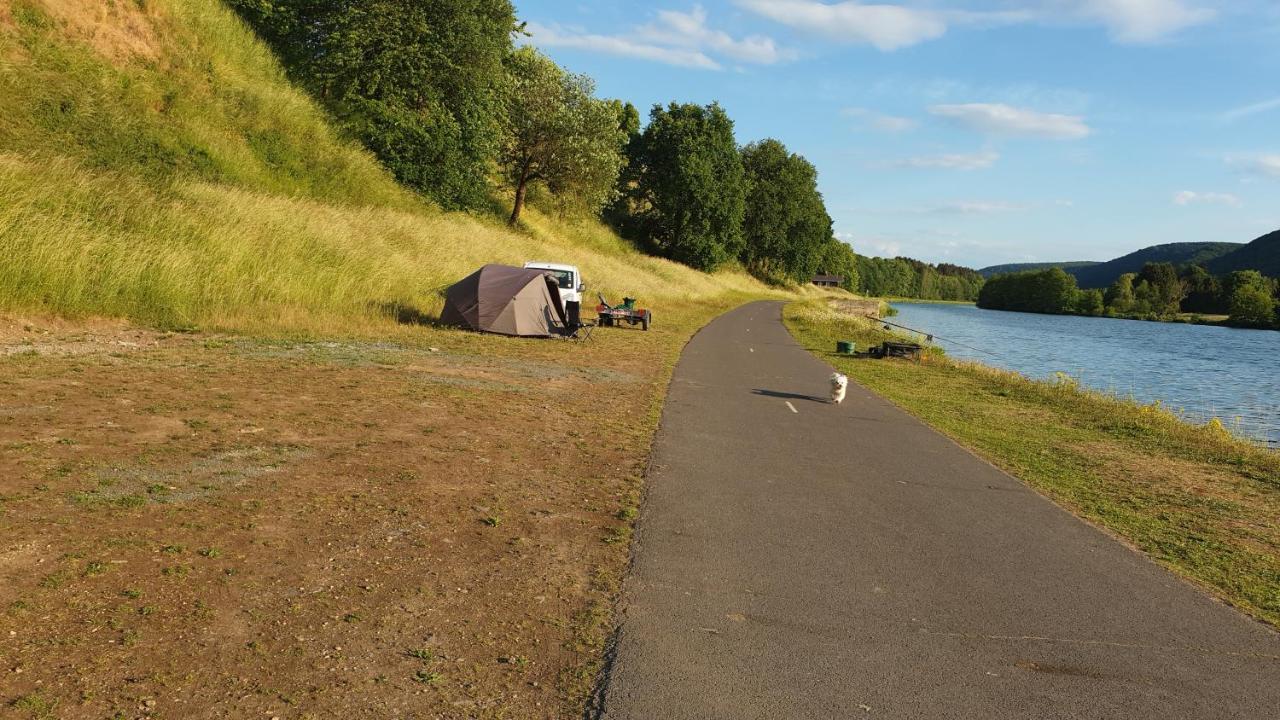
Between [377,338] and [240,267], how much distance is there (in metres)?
3.45

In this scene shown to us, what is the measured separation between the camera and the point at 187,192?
18969mm

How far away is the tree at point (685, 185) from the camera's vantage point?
72625 millimetres

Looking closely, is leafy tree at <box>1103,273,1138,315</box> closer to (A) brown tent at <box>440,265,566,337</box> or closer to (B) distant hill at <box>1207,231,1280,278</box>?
(B) distant hill at <box>1207,231,1280,278</box>

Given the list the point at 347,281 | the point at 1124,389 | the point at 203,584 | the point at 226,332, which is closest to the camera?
the point at 203,584

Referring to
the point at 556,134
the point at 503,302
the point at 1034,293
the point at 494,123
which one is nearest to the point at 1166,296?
the point at 1034,293

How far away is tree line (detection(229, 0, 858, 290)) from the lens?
33.9 meters

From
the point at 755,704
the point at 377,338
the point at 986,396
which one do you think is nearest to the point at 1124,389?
the point at 986,396

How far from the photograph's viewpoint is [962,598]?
539cm

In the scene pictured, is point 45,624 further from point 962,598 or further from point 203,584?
point 962,598

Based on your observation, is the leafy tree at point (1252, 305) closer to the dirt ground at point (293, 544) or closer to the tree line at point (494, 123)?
the tree line at point (494, 123)

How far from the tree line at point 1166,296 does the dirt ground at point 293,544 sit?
13148cm

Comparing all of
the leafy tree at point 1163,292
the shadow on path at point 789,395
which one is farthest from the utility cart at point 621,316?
the leafy tree at point 1163,292

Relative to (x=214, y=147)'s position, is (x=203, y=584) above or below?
below

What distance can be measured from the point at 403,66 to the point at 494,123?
Result: 6598 millimetres
